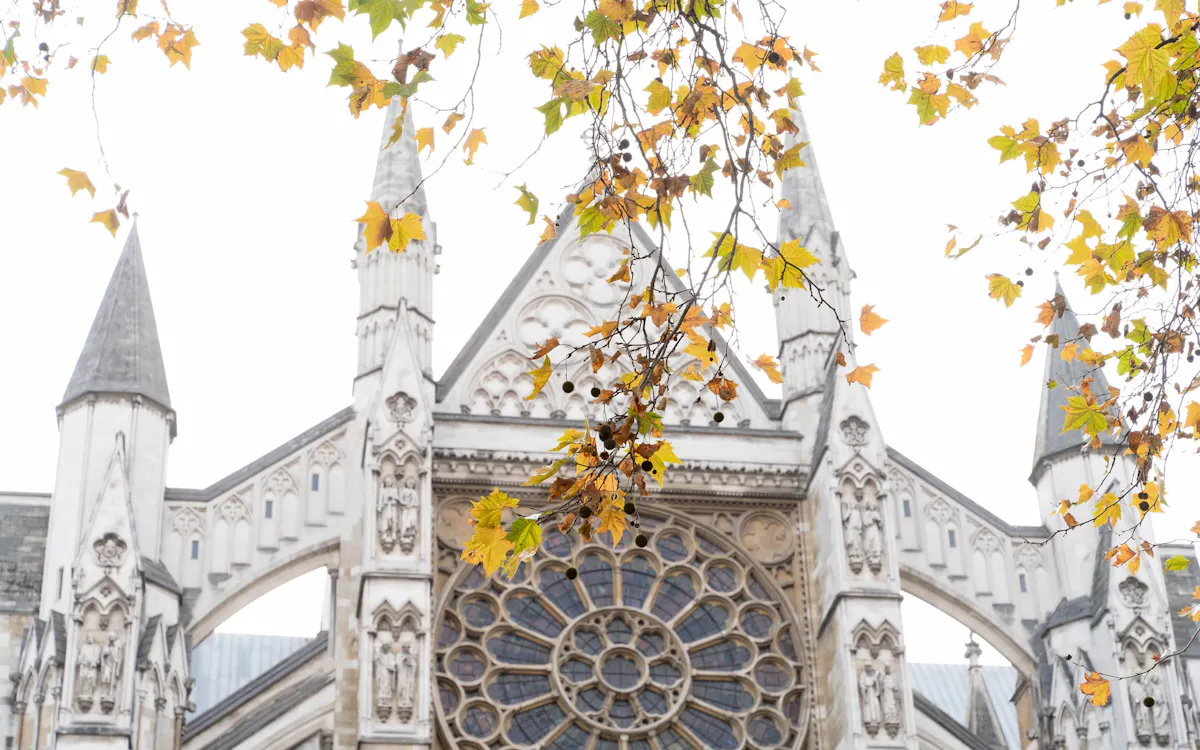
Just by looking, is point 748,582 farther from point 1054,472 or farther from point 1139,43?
point 1139,43

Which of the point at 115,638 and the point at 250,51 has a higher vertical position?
the point at 250,51

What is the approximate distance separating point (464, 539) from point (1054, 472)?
304 inches

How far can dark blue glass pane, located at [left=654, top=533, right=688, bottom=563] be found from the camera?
2359 cm

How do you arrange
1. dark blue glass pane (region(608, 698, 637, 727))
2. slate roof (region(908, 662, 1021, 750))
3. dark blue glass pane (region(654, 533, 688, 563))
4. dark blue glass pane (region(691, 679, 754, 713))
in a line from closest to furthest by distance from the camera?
1. dark blue glass pane (region(608, 698, 637, 727))
2. dark blue glass pane (region(691, 679, 754, 713))
3. dark blue glass pane (region(654, 533, 688, 563))
4. slate roof (region(908, 662, 1021, 750))

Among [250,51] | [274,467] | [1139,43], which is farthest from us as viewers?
[274,467]

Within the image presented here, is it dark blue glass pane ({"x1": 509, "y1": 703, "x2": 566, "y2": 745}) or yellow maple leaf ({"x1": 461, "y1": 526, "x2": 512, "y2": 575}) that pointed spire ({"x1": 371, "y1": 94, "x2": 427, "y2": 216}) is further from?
yellow maple leaf ({"x1": 461, "y1": 526, "x2": 512, "y2": 575})

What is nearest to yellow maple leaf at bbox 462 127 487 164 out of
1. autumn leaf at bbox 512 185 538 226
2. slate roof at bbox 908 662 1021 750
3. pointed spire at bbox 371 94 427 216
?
autumn leaf at bbox 512 185 538 226

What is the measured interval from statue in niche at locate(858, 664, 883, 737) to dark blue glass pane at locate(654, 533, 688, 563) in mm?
2966

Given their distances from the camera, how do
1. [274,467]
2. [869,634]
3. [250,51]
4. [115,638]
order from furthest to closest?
[274,467]
[869,634]
[115,638]
[250,51]

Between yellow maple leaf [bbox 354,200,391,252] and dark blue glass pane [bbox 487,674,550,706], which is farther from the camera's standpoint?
dark blue glass pane [bbox 487,674,550,706]

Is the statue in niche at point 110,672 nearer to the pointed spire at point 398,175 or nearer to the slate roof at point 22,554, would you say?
the slate roof at point 22,554

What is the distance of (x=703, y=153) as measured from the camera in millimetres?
11570

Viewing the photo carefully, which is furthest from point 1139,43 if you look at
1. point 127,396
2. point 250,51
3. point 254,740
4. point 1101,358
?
point 127,396

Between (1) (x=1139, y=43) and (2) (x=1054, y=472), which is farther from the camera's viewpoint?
(2) (x=1054, y=472)
